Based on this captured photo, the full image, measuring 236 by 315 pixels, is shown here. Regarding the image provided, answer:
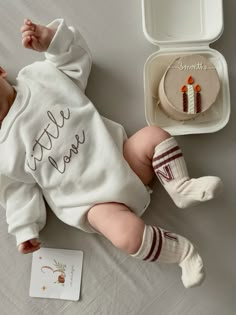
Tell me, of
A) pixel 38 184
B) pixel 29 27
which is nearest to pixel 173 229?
pixel 38 184

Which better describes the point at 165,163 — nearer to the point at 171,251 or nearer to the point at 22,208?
the point at 171,251

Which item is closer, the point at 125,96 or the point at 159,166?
the point at 159,166

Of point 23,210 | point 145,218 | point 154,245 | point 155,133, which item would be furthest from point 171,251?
point 23,210

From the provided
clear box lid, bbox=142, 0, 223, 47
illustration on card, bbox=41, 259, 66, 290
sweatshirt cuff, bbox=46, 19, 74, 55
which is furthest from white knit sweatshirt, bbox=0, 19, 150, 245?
clear box lid, bbox=142, 0, 223, 47

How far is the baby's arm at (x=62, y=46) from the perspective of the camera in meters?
1.10

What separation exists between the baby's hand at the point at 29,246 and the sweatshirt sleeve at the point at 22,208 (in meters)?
0.01

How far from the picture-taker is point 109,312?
116cm

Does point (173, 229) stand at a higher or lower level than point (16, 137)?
lower

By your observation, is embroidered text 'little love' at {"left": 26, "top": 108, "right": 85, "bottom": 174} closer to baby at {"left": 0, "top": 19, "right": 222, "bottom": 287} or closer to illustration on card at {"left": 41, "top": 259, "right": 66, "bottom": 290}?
baby at {"left": 0, "top": 19, "right": 222, "bottom": 287}

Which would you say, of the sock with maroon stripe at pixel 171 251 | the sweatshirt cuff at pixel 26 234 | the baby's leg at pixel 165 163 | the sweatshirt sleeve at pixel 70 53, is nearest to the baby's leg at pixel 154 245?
the sock with maroon stripe at pixel 171 251

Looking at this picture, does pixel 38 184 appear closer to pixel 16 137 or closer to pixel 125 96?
pixel 16 137

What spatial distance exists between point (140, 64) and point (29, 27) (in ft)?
1.02

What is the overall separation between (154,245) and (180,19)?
2.06ft

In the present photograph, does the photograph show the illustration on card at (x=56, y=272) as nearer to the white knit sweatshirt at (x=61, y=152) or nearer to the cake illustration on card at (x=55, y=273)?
the cake illustration on card at (x=55, y=273)
